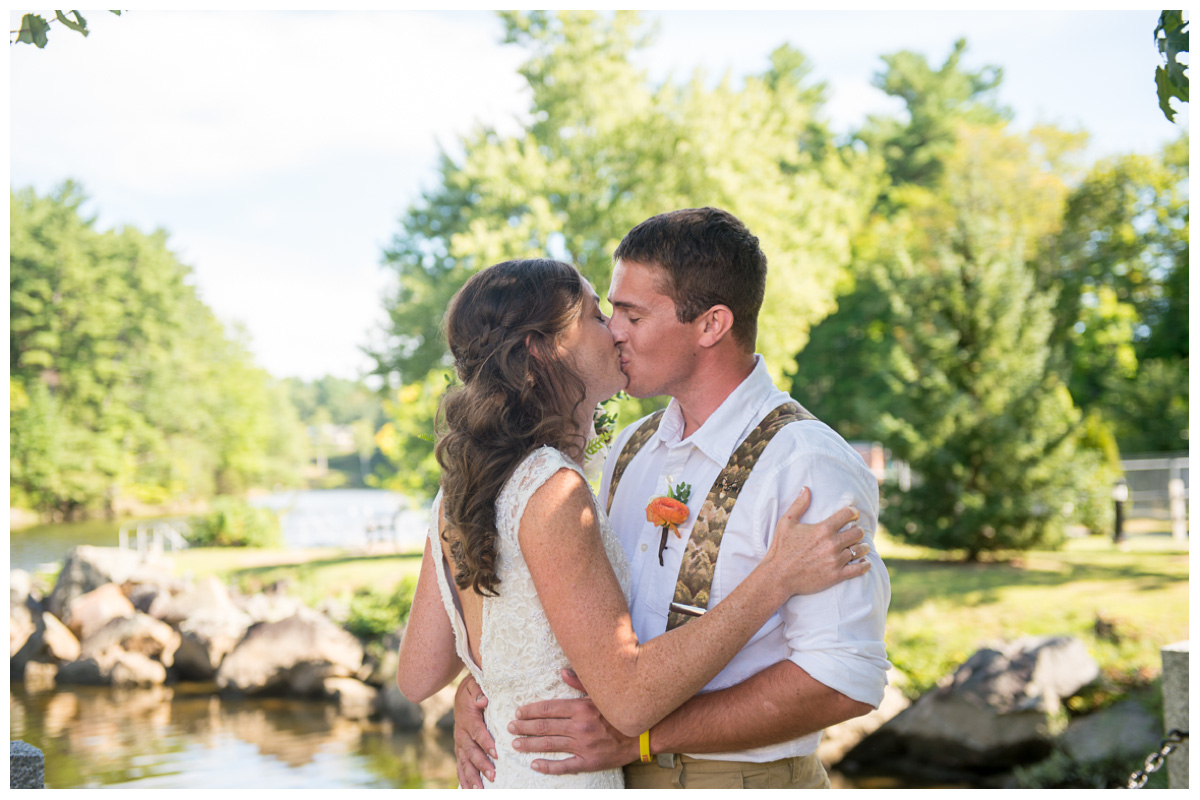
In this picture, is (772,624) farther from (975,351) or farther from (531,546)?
(975,351)

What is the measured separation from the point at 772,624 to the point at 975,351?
1310cm

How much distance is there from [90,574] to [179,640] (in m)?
2.92

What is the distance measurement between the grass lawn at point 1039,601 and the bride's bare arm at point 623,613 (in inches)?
324

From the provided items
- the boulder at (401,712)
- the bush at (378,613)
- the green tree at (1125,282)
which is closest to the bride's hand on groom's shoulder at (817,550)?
the boulder at (401,712)

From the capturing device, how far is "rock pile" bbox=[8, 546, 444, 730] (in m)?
12.7

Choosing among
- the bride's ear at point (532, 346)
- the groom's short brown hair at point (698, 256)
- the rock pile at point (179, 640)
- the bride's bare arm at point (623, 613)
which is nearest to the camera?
the bride's bare arm at point (623, 613)

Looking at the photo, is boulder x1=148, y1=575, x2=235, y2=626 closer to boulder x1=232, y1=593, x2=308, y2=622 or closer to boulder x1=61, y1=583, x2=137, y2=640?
boulder x1=232, y1=593, x2=308, y2=622

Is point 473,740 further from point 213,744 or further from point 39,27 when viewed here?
point 213,744

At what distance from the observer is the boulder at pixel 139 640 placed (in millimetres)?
13844

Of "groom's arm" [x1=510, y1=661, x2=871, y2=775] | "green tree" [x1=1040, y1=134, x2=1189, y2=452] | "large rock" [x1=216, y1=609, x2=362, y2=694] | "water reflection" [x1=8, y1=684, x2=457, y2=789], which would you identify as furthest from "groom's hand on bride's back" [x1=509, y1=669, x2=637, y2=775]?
"green tree" [x1=1040, y1=134, x2=1189, y2=452]

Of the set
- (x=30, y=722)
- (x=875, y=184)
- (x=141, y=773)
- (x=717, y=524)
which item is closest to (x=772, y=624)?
(x=717, y=524)

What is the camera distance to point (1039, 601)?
11.6m

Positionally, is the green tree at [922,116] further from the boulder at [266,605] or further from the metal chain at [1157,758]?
the metal chain at [1157,758]

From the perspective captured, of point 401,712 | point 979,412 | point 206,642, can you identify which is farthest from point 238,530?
point 979,412
